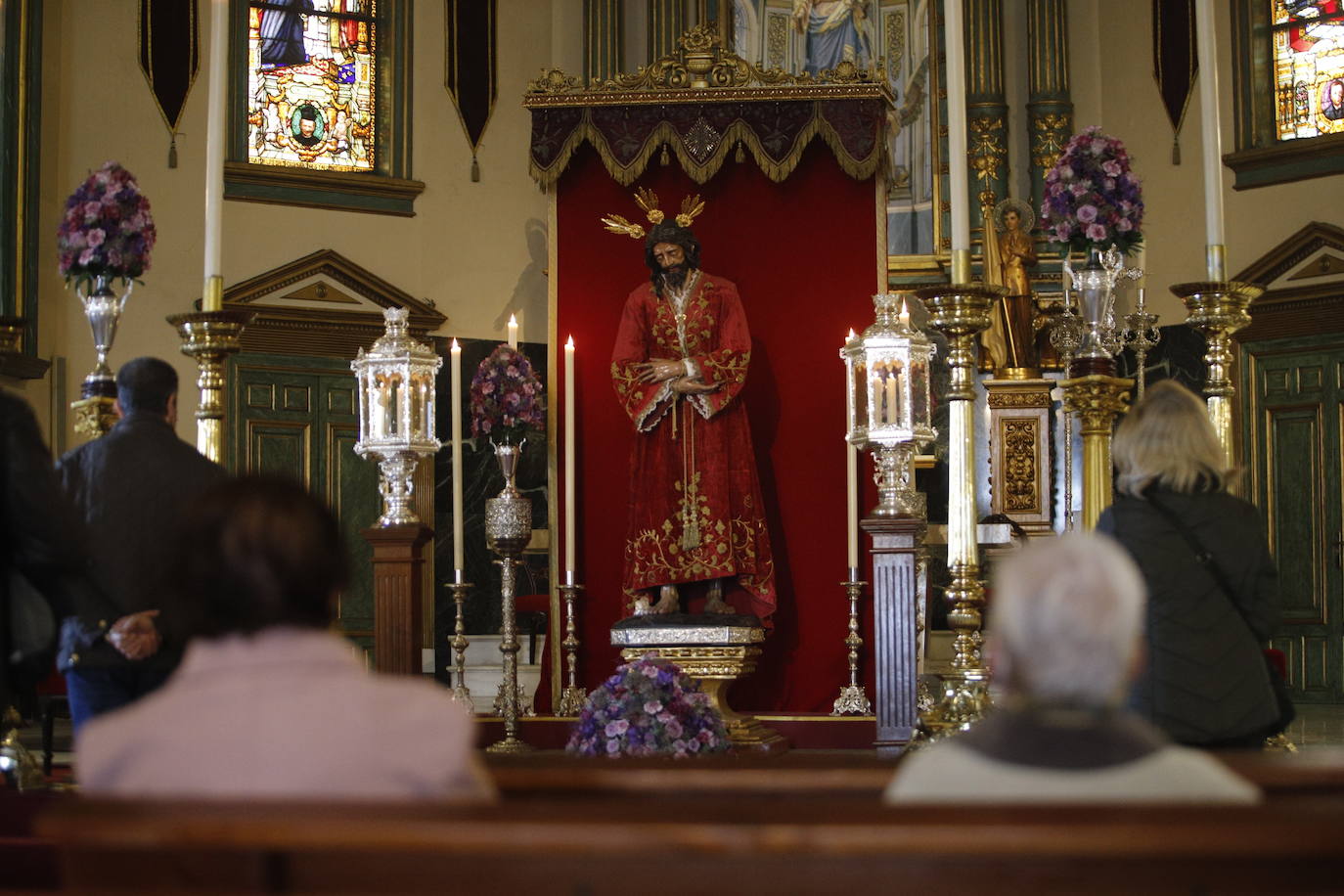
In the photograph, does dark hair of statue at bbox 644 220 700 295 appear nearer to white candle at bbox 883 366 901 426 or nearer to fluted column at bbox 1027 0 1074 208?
white candle at bbox 883 366 901 426

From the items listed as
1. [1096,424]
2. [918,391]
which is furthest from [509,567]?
[1096,424]

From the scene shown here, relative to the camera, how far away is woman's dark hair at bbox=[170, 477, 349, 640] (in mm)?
2045

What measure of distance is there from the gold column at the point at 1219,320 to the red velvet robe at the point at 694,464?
105 inches

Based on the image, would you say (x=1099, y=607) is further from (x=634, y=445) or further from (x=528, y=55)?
(x=528, y=55)

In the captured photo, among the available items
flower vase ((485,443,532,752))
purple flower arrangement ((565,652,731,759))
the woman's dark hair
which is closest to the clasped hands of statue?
flower vase ((485,443,532,752))

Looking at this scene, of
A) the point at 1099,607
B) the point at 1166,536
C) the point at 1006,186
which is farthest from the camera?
the point at 1006,186

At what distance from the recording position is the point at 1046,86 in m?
11.7

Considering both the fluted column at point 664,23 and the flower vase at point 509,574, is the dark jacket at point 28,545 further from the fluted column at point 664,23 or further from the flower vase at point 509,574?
the fluted column at point 664,23

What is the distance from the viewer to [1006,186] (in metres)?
11.7

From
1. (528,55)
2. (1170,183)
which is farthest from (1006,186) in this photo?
(528,55)

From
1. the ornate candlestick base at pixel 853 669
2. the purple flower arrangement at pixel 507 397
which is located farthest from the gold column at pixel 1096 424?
the purple flower arrangement at pixel 507 397

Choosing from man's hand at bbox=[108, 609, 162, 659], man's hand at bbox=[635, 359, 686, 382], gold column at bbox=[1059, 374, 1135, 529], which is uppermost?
man's hand at bbox=[635, 359, 686, 382]

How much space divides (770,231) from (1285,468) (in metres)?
4.65

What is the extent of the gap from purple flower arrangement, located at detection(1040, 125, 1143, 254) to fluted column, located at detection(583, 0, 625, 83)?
6828 millimetres
